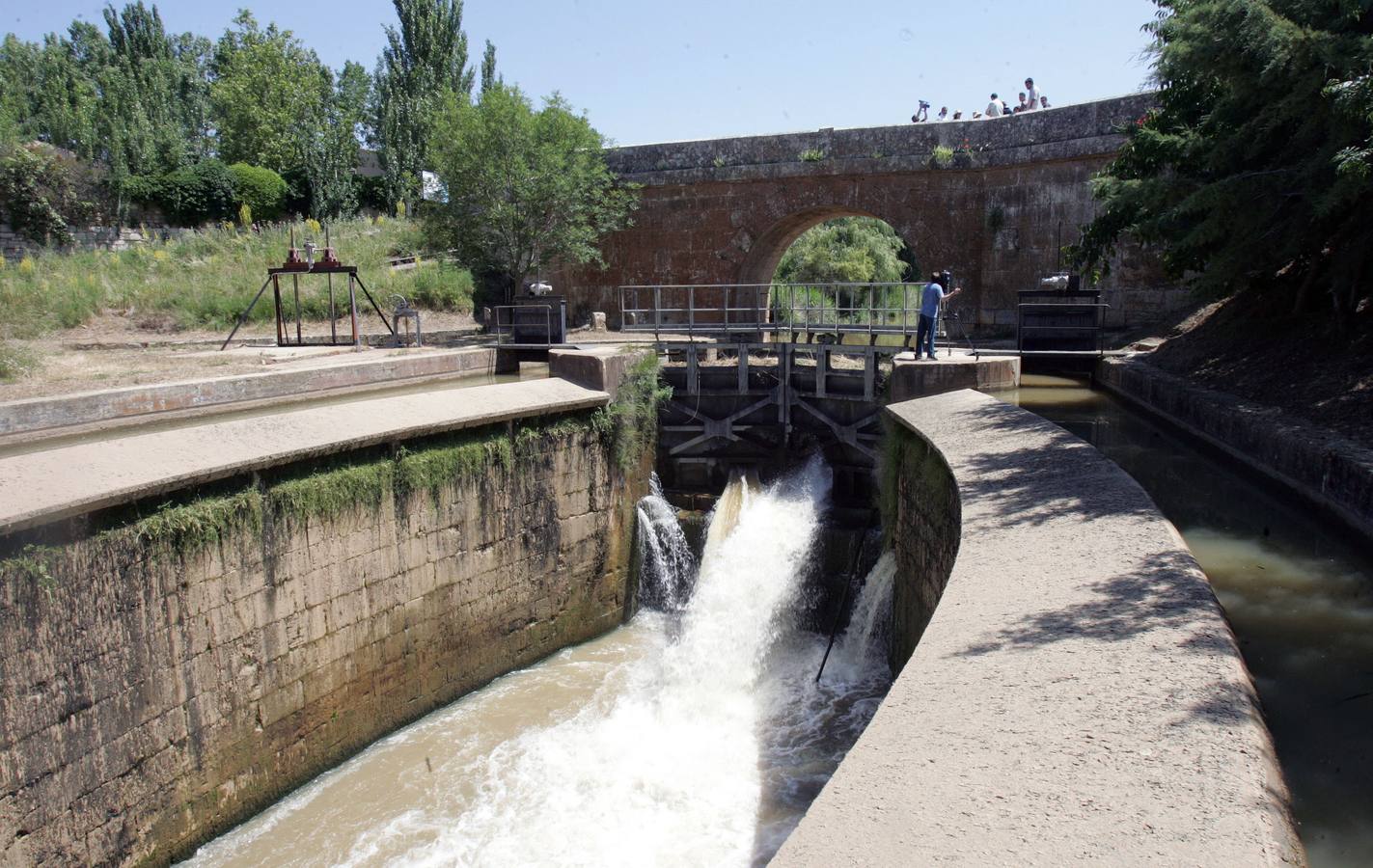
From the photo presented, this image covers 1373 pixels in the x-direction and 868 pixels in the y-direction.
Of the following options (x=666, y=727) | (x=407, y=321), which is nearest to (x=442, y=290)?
(x=407, y=321)

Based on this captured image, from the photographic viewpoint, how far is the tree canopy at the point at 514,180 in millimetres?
20125

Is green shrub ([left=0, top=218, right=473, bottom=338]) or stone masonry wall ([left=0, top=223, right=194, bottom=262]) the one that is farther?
stone masonry wall ([left=0, top=223, right=194, bottom=262])

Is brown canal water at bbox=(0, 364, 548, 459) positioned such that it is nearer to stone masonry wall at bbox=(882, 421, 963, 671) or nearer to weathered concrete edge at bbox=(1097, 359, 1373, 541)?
stone masonry wall at bbox=(882, 421, 963, 671)

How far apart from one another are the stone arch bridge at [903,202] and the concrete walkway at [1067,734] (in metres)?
14.5

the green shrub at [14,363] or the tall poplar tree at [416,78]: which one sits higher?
the tall poplar tree at [416,78]

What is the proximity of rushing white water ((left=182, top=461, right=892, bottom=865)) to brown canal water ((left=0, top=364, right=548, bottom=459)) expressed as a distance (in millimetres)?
3384

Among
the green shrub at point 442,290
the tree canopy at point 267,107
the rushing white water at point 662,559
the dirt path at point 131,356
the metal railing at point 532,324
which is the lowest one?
the rushing white water at point 662,559

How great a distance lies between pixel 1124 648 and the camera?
3793 mm

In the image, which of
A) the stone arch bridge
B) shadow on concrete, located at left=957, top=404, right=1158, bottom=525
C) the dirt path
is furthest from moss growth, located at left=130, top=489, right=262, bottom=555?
the stone arch bridge

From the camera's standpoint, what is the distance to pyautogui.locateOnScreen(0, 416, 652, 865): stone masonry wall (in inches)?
267

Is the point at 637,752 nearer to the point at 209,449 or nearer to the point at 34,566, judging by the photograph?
the point at 209,449

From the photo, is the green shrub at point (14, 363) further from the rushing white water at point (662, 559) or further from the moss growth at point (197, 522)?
the rushing white water at point (662, 559)

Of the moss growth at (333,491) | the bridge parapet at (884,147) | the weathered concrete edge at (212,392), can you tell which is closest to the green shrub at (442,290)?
the bridge parapet at (884,147)

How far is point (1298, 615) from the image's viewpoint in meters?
5.14
